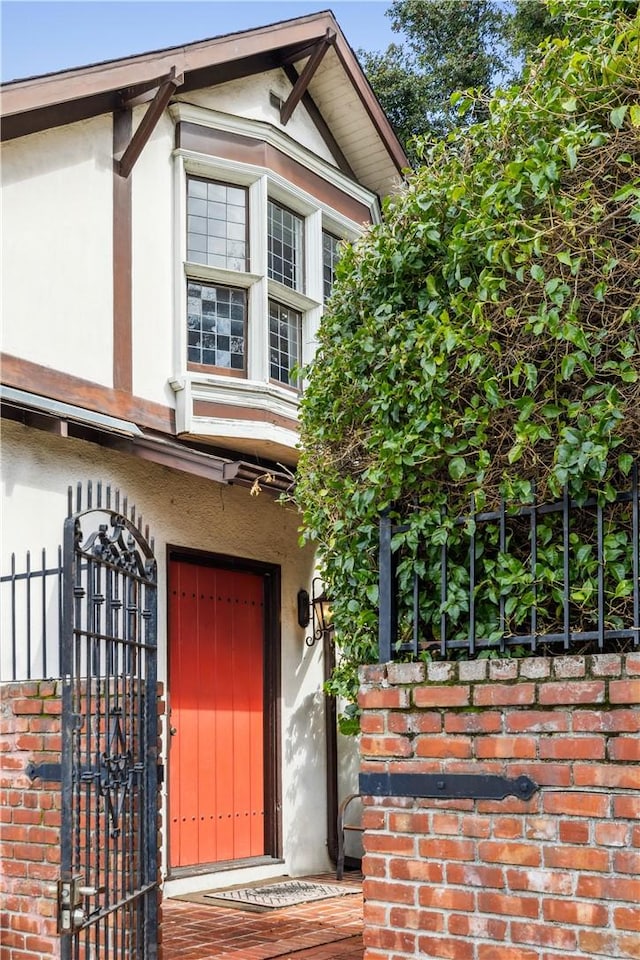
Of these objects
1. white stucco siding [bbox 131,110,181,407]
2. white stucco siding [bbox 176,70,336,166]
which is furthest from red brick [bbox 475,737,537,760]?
white stucco siding [bbox 176,70,336,166]

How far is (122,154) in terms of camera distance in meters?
7.52

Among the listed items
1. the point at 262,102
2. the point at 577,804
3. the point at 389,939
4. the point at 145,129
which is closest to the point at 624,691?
the point at 577,804

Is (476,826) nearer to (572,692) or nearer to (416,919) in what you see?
(416,919)

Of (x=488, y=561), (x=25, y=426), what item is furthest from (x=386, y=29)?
(x=488, y=561)

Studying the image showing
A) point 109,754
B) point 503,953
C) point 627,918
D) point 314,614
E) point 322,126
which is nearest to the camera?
point 627,918

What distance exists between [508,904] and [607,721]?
0.66 metres

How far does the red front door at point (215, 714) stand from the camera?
7.77m

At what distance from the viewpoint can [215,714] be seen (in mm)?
8164

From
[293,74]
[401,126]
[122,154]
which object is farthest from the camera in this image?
[401,126]

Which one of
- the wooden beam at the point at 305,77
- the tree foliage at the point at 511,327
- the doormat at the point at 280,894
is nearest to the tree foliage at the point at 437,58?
the wooden beam at the point at 305,77

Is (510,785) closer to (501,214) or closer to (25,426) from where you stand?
(501,214)

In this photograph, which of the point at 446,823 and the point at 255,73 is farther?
the point at 255,73

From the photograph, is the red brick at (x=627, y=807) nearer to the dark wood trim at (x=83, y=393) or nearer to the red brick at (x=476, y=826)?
the red brick at (x=476, y=826)

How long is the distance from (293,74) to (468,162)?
6.37 meters
